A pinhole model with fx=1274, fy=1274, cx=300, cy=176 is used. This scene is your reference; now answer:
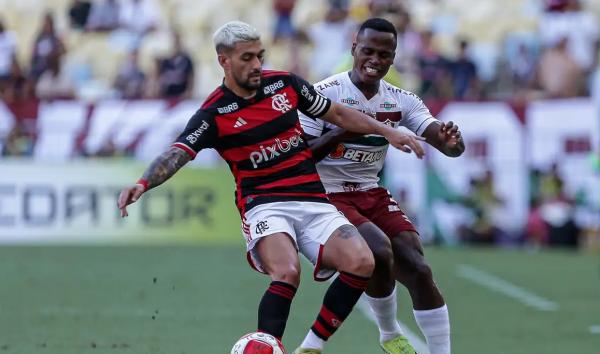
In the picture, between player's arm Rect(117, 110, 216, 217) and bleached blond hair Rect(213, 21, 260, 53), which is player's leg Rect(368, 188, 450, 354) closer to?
player's arm Rect(117, 110, 216, 217)

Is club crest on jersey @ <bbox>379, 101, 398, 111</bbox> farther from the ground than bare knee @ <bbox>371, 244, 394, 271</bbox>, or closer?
farther from the ground

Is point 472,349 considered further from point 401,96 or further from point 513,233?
point 513,233

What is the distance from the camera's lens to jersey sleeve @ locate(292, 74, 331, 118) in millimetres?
8219

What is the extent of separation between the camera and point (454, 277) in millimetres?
16453

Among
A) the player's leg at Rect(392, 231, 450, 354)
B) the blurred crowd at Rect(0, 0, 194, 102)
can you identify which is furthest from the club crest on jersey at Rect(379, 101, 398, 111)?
the blurred crowd at Rect(0, 0, 194, 102)

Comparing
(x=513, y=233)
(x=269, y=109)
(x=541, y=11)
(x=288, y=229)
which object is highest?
(x=541, y=11)

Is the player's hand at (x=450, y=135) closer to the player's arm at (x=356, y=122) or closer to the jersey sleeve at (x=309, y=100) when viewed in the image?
the player's arm at (x=356, y=122)

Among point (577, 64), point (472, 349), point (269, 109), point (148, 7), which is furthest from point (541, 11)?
point (269, 109)

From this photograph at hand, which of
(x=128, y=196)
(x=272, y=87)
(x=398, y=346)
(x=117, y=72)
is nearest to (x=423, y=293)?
(x=398, y=346)

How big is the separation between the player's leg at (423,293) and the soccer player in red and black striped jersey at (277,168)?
55 cm

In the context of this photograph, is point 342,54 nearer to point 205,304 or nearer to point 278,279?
point 205,304

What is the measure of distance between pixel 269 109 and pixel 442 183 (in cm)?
1469

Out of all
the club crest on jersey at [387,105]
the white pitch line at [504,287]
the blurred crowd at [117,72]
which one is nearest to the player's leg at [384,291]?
the club crest on jersey at [387,105]

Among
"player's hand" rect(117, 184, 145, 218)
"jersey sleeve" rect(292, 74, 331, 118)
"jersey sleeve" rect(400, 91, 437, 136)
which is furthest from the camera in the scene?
"jersey sleeve" rect(400, 91, 437, 136)
